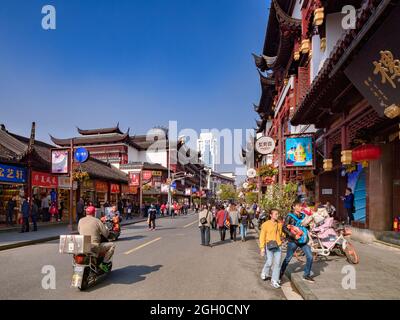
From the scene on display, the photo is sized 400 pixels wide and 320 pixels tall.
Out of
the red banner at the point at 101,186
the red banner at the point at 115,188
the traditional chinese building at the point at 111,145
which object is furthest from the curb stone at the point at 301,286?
the traditional chinese building at the point at 111,145

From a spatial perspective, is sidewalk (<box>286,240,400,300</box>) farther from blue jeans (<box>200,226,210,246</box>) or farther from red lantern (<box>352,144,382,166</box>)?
blue jeans (<box>200,226,210,246</box>)

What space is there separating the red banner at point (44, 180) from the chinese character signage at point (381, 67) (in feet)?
71.0

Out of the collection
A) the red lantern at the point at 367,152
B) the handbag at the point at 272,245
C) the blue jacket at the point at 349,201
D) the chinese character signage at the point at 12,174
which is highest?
the red lantern at the point at 367,152

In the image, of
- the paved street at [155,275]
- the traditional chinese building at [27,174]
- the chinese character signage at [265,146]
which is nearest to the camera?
the paved street at [155,275]

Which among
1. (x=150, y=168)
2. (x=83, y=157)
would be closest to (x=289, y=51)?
(x=83, y=157)

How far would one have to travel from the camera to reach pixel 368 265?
9.02 m

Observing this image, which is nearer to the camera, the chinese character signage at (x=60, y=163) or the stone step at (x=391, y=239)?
the stone step at (x=391, y=239)

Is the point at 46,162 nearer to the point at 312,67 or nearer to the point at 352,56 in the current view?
the point at 312,67

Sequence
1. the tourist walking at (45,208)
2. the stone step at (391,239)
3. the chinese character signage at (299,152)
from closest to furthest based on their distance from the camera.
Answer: the stone step at (391,239) < the chinese character signage at (299,152) < the tourist walking at (45,208)

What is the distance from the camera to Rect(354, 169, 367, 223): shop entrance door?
1524 cm

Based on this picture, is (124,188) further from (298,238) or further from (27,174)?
(298,238)

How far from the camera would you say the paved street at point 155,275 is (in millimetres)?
6766

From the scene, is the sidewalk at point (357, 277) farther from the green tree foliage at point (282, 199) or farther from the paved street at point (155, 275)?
the green tree foliage at point (282, 199)
